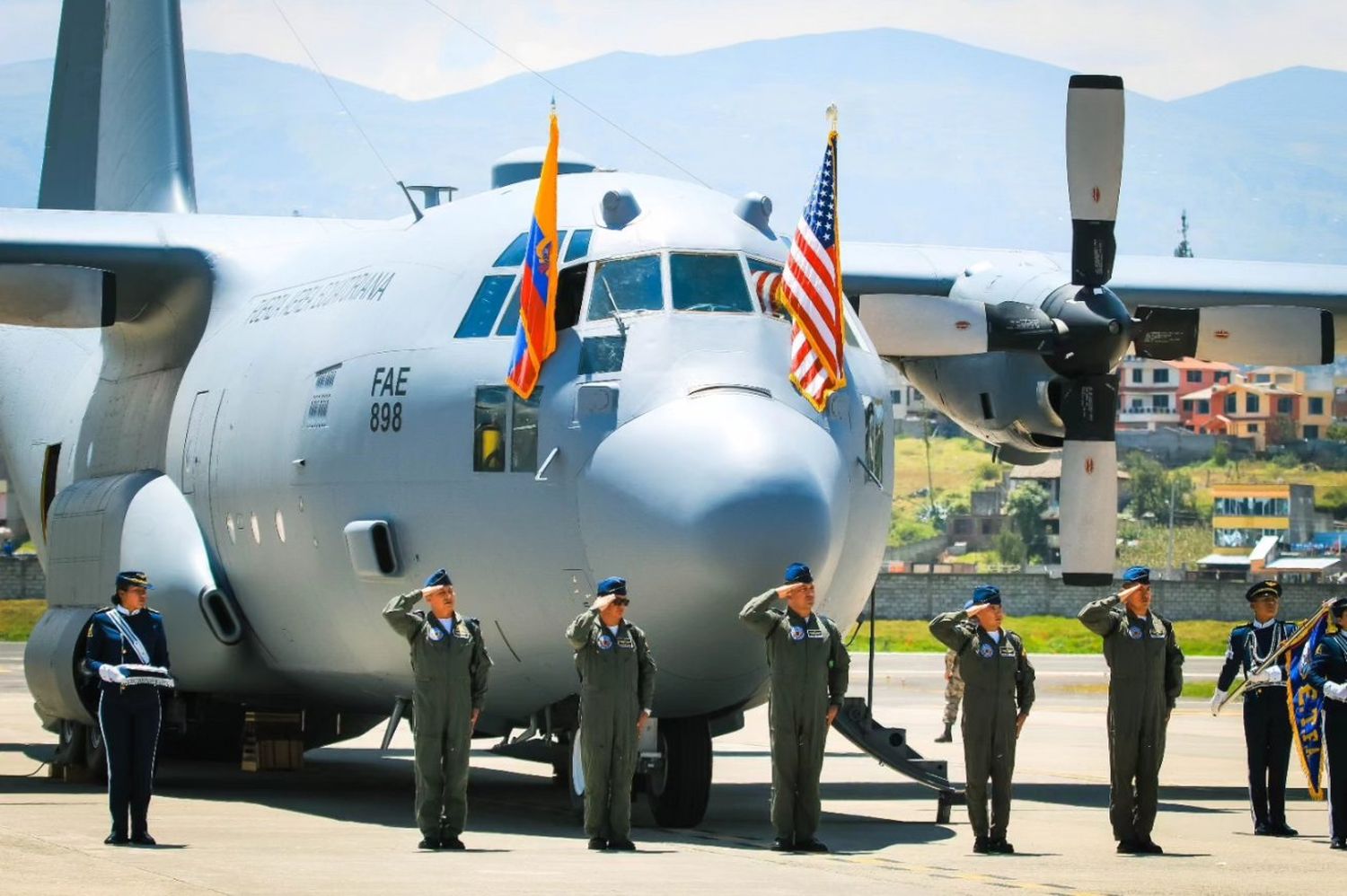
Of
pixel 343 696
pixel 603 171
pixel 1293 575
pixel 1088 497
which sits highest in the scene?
pixel 603 171

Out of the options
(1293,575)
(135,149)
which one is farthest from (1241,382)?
(135,149)

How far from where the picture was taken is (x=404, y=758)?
20500 millimetres

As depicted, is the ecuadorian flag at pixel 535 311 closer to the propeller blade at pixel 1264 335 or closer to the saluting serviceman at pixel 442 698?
the saluting serviceman at pixel 442 698

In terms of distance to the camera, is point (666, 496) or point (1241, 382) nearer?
point (666, 496)

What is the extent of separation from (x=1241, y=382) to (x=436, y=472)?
168 metres

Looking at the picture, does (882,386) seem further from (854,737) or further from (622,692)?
(622,692)

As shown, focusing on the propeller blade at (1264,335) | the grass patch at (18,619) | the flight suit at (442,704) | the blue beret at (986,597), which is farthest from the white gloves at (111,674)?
the grass patch at (18,619)

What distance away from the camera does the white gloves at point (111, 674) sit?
11789mm

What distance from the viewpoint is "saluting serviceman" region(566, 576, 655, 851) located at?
11562 millimetres

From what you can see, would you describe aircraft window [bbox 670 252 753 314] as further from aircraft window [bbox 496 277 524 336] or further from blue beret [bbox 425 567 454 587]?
blue beret [bbox 425 567 454 587]

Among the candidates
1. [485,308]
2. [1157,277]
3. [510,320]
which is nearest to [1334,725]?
[510,320]

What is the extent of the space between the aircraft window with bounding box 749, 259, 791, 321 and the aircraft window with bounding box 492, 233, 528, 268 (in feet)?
4.61

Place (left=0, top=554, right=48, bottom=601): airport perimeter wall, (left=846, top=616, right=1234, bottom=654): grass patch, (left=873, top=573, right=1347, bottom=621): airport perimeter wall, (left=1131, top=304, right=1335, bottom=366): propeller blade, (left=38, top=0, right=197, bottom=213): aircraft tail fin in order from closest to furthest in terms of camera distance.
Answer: (left=1131, top=304, right=1335, bottom=366): propeller blade → (left=38, top=0, right=197, bottom=213): aircraft tail fin → (left=0, top=554, right=48, bottom=601): airport perimeter wall → (left=846, top=616, right=1234, bottom=654): grass patch → (left=873, top=573, right=1347, bottom=621): airport perimeter wall

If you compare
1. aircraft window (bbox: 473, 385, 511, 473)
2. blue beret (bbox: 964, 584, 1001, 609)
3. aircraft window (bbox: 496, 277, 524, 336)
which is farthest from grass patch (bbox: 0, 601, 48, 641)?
blue beret (bbox: 964, 584, 1001, 609)
